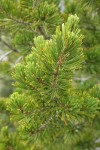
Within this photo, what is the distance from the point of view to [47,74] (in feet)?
6.22

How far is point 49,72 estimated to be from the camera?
1867 mm

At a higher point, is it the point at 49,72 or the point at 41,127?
the point at 49,72

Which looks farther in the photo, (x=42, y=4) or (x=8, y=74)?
(x=8, y=74)

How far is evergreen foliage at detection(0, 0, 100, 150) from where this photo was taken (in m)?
1.69

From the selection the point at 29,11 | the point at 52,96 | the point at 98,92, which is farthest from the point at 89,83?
the point at 52,96

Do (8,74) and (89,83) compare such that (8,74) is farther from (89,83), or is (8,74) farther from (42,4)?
(42,4)

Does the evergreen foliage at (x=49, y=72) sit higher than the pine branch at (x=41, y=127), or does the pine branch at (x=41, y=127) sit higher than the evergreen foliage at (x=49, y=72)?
the evergreen foliage at (x=49, y=72)

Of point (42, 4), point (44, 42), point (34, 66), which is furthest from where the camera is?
point (42, 4)

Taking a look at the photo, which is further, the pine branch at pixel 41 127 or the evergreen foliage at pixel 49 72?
the pine branch at pixel 41 127

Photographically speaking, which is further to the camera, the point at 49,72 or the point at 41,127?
the point at 41,127

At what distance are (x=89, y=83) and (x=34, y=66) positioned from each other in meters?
1.45

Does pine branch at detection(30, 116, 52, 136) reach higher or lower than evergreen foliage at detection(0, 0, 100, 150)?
lower

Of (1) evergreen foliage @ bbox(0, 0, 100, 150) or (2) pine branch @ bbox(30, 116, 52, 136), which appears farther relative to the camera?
(2) pine branch @ bbox(30, 116, 52, 136)

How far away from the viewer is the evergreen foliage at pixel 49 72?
5.55ft
